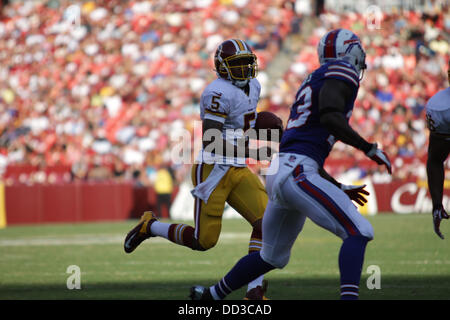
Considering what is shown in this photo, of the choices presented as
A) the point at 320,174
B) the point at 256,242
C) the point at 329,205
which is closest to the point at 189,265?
the point at 256,242

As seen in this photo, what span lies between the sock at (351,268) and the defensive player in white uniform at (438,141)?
1183 millimetres

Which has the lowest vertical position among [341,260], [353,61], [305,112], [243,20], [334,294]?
[334,294]

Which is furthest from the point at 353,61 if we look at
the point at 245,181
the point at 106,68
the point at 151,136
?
the point at 106,68

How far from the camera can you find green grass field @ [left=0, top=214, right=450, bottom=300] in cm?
650

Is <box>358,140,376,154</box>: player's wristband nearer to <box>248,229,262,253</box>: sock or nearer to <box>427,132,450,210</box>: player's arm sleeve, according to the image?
<box>427,132,450,210</box>: player's arm sleeve

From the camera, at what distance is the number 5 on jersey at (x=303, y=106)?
4828 mm

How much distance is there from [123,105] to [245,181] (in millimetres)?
13436

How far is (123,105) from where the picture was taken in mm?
19141

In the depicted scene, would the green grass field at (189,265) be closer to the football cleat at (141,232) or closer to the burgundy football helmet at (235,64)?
the football cleat at (141,232)

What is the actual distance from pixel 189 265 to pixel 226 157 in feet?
9.45

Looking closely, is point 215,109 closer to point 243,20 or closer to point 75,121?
point 75,121

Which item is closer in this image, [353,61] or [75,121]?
[353,61]
